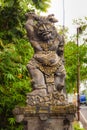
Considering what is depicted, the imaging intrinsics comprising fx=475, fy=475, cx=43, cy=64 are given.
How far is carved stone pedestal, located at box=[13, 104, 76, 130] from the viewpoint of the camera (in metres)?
9.66

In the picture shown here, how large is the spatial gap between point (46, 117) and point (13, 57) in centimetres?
339

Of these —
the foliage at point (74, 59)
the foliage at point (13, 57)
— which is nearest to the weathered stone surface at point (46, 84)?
the foliage at point (13, 57)

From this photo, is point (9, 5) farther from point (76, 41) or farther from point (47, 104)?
point (76, 41)

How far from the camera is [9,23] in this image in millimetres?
14523

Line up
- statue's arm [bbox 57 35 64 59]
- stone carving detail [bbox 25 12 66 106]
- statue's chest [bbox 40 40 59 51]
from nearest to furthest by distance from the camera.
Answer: stone carving detail [bbox 25 12 66 106], statue's chest [bbox 40 40 59 51], statue's arm [bbox 57 35 64 59]

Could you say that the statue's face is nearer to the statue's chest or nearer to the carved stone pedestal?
the statue's chest

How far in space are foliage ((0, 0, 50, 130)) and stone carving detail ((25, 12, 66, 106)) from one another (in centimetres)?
207

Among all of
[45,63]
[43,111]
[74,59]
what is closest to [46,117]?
[43,111]

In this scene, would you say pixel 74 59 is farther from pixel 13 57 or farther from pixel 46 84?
pixel 46 84

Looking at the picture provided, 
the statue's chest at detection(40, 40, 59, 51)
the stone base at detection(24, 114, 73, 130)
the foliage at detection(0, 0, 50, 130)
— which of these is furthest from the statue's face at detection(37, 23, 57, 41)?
the foliage at detection(0, 0, 50, 130)

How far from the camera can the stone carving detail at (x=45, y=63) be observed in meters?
9.96

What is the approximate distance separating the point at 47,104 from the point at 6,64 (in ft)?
11.6

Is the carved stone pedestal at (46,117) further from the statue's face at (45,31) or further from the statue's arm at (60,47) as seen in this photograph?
the statue's face at (45,31)

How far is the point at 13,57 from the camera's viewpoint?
12742mm
